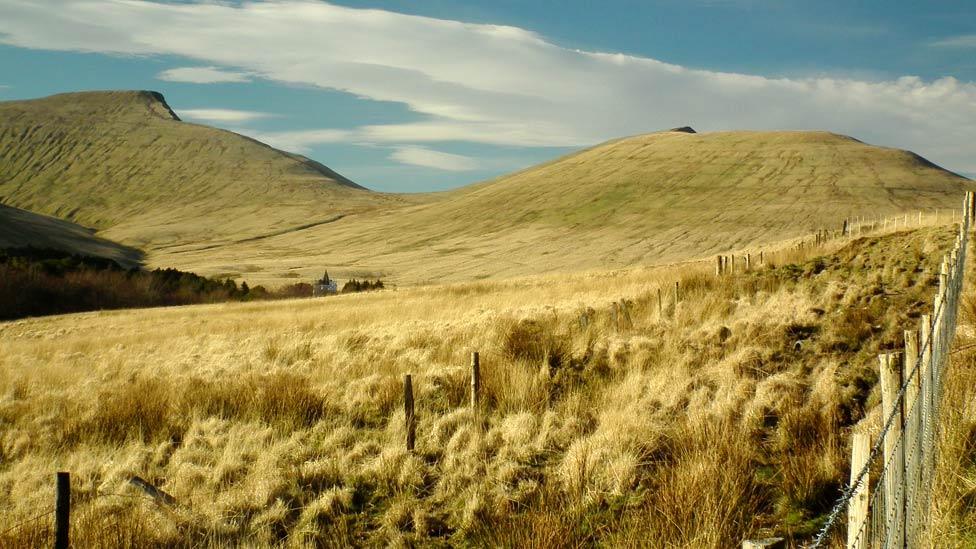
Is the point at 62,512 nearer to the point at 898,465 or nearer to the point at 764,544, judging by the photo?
the point at 764,544

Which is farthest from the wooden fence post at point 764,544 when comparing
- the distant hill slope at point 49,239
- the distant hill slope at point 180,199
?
the distant hill slope at point 180,199

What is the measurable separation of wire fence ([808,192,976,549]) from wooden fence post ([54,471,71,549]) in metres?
5.29

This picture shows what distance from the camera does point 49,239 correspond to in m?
103

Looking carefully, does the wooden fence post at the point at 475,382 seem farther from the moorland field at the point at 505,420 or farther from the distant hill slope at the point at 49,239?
the distant hill slope at the point at 49,239

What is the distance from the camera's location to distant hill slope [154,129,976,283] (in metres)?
73.1

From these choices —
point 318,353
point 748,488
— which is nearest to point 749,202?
point 318,353

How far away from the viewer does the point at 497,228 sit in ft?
323

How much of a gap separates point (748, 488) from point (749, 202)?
8328 centimetres

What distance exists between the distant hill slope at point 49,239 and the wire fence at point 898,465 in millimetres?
99405

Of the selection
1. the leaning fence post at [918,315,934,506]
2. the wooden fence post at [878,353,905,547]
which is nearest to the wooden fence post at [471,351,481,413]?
the leaning fence post at [918,315,934,506]

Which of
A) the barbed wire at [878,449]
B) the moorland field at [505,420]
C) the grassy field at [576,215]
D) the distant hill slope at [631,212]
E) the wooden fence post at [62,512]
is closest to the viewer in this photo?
the barbed wire at [878,449]

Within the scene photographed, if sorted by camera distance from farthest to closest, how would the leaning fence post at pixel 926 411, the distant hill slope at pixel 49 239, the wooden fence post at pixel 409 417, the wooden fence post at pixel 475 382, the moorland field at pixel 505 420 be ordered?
1. the distant hill slope at pixel 49 239
2. the wooden fence post at pixel 475 382
3. the wooden fence post at pixel 409 417
4. the moorland field at pixel 505 420
5. the leaning fence post at pixel 926 411

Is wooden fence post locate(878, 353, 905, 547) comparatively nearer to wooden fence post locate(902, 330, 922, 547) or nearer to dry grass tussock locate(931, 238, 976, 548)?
wooden fence post locate(902, 330, 922, 547)

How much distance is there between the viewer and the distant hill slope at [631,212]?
240ft
